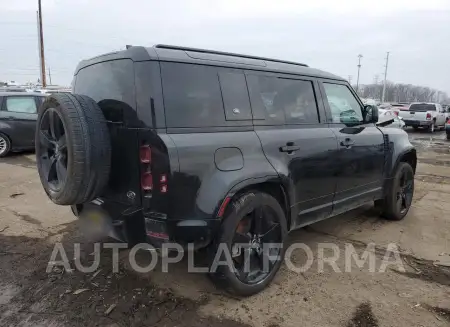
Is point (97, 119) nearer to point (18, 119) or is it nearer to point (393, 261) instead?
point (393, 261)

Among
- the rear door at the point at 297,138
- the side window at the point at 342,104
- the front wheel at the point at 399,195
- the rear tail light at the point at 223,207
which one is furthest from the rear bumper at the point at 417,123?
the rear tail light at the point at 223,207

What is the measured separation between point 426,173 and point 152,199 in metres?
7.75

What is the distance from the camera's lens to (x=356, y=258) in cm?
385

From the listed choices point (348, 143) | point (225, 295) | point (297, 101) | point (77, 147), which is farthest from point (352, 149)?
point (77, 147)

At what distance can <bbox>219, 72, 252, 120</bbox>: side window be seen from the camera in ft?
9.89

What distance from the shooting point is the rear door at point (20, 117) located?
9.76m

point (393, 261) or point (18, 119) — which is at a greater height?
point (18, 119)

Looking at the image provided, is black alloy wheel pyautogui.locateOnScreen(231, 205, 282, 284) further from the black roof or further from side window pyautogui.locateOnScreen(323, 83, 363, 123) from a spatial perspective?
side window pyautogui.locateOnScreen(323, 83, 363, 123)

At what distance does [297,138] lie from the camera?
11.3ft

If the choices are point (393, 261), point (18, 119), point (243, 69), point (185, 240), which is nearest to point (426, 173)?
point (393, 261)

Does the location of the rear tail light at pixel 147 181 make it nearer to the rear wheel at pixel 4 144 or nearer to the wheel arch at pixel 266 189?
the wheel arch at pixel 266 189

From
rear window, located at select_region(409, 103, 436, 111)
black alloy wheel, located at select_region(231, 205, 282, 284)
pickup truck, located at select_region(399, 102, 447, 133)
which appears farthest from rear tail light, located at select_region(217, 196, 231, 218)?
rear window, located at select_region(409, 103, 436, 111)

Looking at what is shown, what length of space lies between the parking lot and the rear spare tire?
852mm

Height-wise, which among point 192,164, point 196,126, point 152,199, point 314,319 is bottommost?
point 314,319
